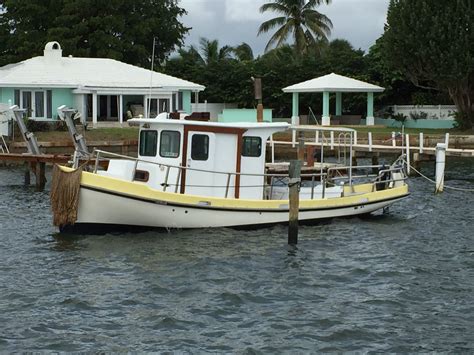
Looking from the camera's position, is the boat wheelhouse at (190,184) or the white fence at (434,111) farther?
the white fence at (434,111)

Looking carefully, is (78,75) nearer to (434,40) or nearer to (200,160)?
(434,40)

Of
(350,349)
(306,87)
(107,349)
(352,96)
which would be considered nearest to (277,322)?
(350,349)

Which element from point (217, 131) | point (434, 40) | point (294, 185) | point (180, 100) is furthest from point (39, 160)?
point (434, 40)

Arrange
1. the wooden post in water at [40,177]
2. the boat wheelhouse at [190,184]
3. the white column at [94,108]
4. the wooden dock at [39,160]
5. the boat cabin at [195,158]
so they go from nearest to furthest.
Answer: the boat wheelhouse at [190,184], the boat cabin at [195,158], the wooden dock at [39,160], the wooden post in water at [40,177], the white column at [94,108]

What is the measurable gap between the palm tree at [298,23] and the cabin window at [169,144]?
Answer: 155 ft

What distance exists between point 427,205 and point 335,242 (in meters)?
8.31

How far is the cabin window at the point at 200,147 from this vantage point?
22.9 meters

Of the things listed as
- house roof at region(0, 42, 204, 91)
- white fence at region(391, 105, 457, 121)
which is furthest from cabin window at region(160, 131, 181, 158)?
white fence at region(391, 105, 457, 121)

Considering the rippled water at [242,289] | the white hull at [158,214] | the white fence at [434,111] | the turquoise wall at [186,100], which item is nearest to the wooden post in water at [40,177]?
the rippled water at [242,289]

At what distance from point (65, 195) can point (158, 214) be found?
7.72 ft

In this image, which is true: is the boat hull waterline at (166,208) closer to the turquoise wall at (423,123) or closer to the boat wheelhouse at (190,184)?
the boat wheelhouse at (190,184)

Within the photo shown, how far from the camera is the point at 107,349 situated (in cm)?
1377

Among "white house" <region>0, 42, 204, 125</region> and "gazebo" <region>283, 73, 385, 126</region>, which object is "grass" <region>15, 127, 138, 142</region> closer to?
"white house" <region>0, 42, 204, 125</region>

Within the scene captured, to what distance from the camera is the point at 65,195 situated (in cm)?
2119
